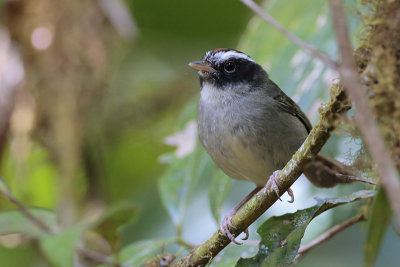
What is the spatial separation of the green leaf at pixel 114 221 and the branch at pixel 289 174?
1.86ft

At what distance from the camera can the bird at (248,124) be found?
11.3 ft

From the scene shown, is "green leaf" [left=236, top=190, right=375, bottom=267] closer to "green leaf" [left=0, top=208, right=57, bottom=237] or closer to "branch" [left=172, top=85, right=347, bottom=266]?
"branch" [left=172, top=85, right=347, bottom=266]

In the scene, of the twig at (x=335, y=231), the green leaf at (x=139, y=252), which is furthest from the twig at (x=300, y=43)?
the green leaf at (x=139, y=252)

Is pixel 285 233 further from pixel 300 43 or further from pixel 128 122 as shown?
pixel 128 122

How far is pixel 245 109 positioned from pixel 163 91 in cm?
288

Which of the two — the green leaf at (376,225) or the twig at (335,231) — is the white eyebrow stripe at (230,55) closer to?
the twig at (335,231)

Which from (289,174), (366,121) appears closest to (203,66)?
(289,174)

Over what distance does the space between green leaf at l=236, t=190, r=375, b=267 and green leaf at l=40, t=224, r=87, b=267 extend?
32.9 inches

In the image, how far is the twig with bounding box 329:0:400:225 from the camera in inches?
47.9

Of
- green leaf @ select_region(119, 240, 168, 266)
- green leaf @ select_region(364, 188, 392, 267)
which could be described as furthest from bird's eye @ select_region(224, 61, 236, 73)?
green leaf @ select_region(364, 188, 392, 267)

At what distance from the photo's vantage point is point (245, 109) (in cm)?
350

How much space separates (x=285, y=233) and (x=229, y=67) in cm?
167

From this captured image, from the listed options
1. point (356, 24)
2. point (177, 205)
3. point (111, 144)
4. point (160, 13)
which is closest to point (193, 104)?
point (177, 205)

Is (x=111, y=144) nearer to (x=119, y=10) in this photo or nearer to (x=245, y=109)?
(x=119, y=10)
